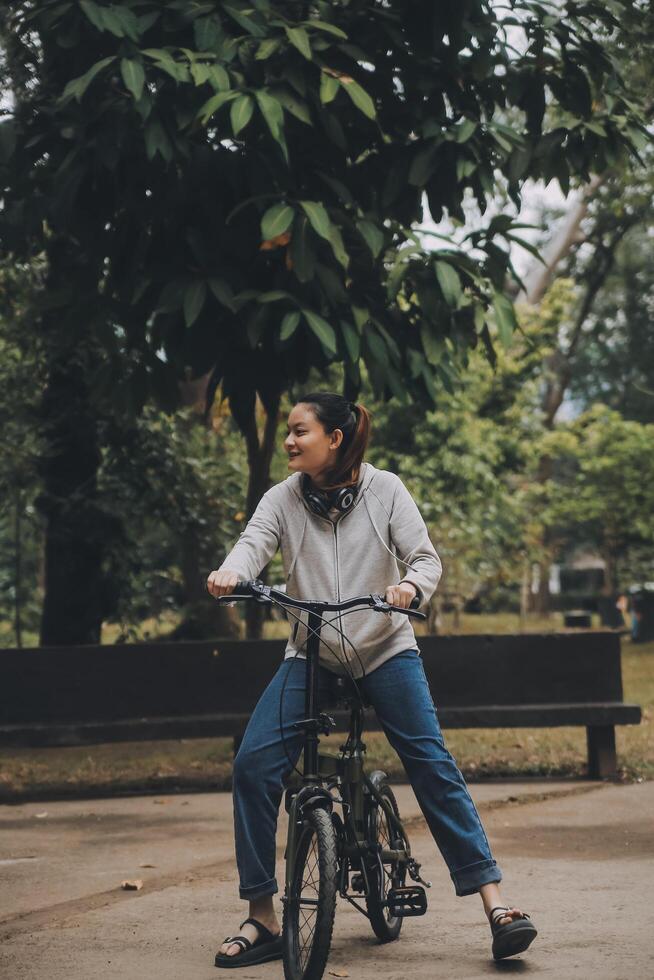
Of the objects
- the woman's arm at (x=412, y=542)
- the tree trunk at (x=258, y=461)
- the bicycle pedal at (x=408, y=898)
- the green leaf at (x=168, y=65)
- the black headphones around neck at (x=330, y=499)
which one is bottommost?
the bicycle pedal at (x=408, y=898)

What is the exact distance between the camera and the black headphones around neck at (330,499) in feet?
14.9

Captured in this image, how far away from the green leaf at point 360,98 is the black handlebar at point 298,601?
3.22m

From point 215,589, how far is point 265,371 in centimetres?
371

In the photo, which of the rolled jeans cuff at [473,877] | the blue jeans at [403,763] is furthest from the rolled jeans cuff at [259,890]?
the rolled jeans cuff at [473,877]

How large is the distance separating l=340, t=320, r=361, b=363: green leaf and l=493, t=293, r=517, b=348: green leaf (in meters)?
0.75

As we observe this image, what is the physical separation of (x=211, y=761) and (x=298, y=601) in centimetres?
621

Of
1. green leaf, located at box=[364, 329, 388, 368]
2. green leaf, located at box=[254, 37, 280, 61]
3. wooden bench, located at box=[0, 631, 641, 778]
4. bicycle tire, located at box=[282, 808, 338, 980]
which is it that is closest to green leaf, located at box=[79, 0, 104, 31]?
green leaf, located at box=[254, 37, 280, 61]

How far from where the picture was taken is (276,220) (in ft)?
22.4

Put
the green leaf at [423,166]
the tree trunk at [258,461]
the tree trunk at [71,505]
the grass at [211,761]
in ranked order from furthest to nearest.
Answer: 1. the tree trunk at [71,505]
2. the tree trunk at [258,461]
3. the grass at [211,761]
4. the green leaf at [423,166]

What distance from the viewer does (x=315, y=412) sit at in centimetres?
460

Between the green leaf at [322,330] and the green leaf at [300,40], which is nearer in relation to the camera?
the green leaf at [300,40]

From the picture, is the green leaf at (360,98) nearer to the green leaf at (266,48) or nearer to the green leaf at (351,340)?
the green leaf at (266,48)

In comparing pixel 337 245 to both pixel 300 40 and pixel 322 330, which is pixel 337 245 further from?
pixel 300 40

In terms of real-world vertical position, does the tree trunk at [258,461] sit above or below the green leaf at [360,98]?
below
